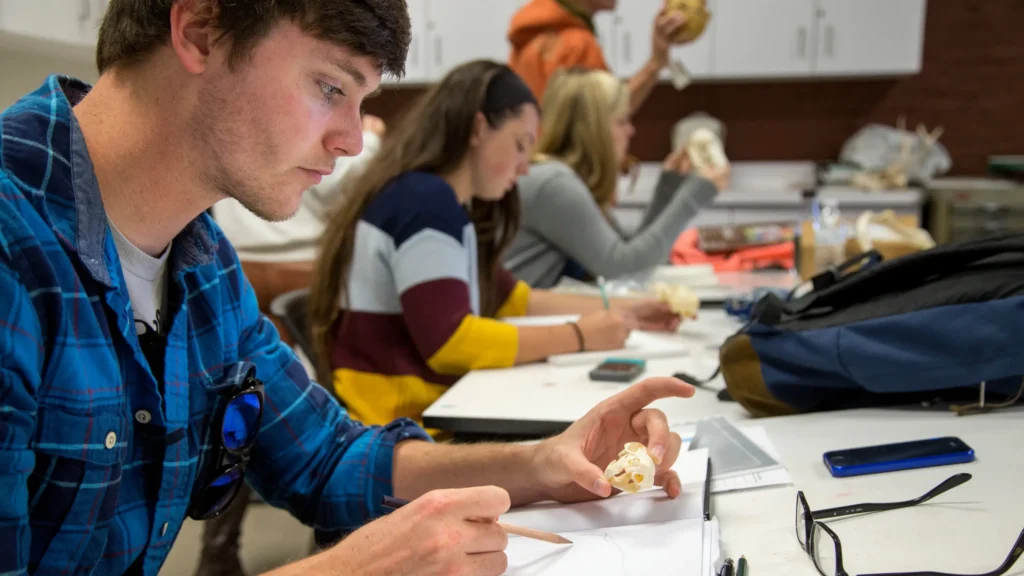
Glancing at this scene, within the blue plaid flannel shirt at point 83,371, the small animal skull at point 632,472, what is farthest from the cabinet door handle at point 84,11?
the small animal skull at point 632,472

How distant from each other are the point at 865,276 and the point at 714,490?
19.0 inches

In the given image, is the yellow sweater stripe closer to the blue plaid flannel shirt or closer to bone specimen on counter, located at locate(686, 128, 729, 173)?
the blue plaid flannel shirt

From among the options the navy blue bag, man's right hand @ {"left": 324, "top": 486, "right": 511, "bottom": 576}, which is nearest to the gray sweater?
the navy blue bag

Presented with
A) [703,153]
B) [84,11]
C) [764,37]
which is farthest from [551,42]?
[84,11]

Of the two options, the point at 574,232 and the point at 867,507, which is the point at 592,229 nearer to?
the point at 574,232

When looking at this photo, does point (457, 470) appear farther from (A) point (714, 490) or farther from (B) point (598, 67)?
(B) point (598, 67)

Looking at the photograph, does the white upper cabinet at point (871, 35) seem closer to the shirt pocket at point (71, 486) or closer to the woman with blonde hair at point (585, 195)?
the woman with blonde hair at point (585, 195)

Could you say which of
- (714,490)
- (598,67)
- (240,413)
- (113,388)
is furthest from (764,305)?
(598,67)

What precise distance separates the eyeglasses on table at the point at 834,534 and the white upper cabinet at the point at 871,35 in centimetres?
411

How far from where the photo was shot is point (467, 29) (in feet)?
16.1

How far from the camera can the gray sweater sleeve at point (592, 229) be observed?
235 centimetres

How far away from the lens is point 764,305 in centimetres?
127

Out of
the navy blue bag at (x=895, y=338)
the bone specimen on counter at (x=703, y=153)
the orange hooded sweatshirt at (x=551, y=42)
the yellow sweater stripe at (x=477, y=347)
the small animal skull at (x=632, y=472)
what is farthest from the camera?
the orange hooded sweatshirt at (x=551, y=42)

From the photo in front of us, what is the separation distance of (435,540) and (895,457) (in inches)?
22.6
